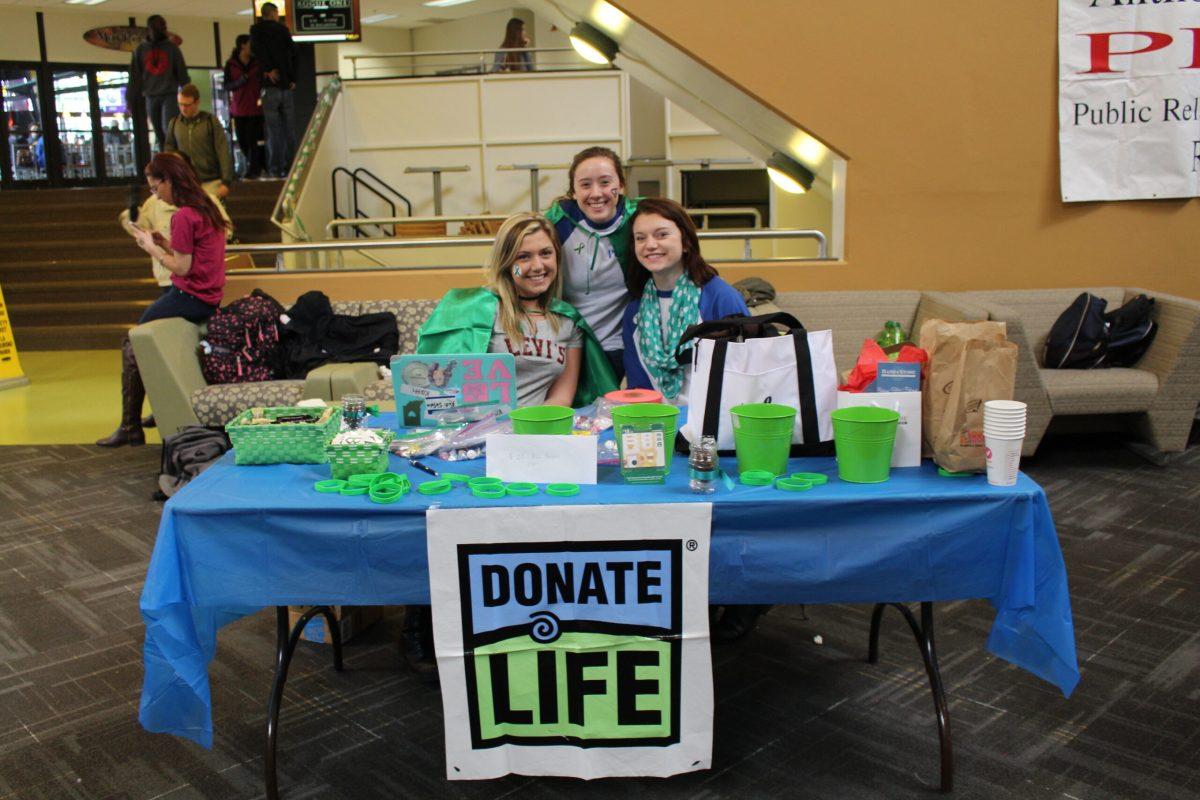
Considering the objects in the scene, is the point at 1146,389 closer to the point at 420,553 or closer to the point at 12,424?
the point at 420,553

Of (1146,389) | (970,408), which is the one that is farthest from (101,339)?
(970,408)

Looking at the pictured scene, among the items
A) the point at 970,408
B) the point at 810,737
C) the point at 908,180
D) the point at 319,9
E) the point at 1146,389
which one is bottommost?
the point at 810,737

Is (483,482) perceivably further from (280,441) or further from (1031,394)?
(1031,394)

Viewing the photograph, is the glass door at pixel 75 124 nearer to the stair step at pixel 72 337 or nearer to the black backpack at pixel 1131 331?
the stair step at pixel 72 337

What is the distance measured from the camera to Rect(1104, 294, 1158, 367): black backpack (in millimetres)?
4863

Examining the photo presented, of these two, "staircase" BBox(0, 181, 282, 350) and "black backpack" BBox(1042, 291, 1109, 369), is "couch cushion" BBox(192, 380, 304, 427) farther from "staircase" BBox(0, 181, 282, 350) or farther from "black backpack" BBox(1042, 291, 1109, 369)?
"staircase" BBox(0, 181, 282, 350)

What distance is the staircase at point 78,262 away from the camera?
31.2 feet

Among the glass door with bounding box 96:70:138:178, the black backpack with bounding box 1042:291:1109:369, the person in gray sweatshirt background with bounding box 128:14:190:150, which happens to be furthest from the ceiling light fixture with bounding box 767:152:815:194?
the glass door with bounding box 96:70:138:178

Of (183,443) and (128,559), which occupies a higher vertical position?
(183,443)

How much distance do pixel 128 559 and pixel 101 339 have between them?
6259mm

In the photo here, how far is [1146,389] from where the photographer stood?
15.4ft

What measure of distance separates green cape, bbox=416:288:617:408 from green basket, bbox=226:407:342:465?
2.30ft

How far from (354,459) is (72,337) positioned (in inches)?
328

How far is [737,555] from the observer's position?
6.81 feet
